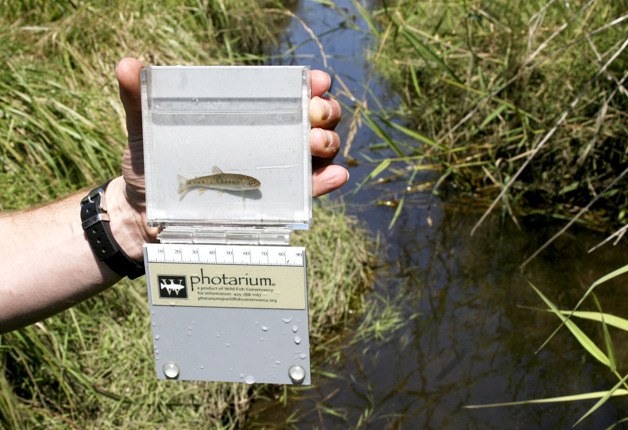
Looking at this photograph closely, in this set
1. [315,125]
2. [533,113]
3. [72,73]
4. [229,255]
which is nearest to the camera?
[229,255]

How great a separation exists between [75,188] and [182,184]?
2056 millimetres

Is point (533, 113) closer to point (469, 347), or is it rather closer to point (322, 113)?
point (469, 347)

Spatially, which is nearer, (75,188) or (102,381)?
(102,381)

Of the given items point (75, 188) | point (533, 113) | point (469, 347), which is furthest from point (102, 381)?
point (533, 113)

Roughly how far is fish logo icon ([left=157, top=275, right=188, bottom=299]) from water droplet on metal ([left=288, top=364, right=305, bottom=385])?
183 millimetres

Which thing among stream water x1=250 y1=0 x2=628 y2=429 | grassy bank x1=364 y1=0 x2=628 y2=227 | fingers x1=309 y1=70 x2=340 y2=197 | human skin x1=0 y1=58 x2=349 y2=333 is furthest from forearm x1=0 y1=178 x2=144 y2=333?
grassy bank x1=364 y1=0 x2=628 y2=227

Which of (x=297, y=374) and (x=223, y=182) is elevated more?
(x=223, y=182)

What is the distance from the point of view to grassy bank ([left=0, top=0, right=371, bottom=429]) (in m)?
2.54

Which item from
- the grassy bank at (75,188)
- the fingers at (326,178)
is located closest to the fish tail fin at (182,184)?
the fingers at (326,178)

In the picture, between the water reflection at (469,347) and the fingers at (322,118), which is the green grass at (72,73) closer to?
the water reflection at (469,347)

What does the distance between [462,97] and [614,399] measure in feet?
6.96

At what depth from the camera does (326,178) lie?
1261mm

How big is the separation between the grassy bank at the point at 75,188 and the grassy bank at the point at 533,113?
913mm

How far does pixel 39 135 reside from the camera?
3.02 m
